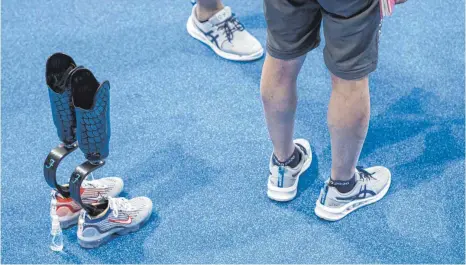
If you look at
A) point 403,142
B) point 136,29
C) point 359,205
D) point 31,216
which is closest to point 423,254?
point 359,205

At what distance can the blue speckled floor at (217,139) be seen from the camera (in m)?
1.65

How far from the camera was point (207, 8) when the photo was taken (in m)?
2.25

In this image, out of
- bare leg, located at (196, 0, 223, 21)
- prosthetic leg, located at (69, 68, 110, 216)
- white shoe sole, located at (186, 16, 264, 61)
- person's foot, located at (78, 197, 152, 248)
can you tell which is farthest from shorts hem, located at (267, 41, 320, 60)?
bare leg, located at (196, 0, 223, 21)

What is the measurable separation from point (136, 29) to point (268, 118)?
968 millimetres

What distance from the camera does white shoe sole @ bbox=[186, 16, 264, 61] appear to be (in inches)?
85.7

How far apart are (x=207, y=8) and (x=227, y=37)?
0.43 ft

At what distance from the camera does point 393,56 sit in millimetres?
2162

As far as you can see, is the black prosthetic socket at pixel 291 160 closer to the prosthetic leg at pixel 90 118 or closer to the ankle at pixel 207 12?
the prosthetic leg at pixel 90 118

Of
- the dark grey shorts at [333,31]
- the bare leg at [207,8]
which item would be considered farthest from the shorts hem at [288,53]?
the bare leg at [207,8]

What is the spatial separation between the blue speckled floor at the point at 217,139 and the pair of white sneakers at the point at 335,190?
0.09 feet

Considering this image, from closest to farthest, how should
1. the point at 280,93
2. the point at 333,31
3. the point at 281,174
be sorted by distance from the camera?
the point at 333,31 < the point at 280,93 < the point at 281,174

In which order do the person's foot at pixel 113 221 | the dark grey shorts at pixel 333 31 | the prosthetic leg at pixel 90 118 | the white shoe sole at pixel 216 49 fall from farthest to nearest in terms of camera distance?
the white shoe sole at pixel 216 49 < the person's foot at pixel 113 221 < the prosthetic leg at pixel 90 118 < the dark grey shorts at pixel 333 31

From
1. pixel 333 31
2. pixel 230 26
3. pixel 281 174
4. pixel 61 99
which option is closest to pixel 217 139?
pixel 281 174

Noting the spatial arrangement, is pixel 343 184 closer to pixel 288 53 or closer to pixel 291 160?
pixel 291 160
